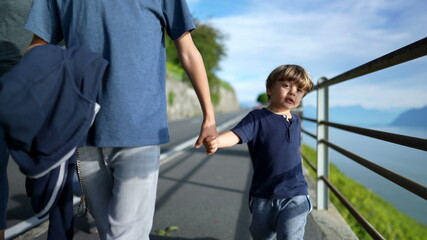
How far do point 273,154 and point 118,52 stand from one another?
1.19 metres

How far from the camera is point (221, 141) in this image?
207 centimetres

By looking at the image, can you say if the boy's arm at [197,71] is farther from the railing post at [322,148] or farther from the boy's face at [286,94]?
the railing post at [322,148]

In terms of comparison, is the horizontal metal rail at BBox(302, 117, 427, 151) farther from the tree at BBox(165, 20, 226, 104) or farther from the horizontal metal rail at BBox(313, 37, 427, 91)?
the tree at BBox(165, 20, 226, 104)

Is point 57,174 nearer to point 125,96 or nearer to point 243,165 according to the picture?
point 125,96

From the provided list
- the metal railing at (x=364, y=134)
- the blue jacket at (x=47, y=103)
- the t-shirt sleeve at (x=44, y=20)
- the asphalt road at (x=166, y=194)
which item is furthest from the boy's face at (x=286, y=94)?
the asphalt road at (x=166, y=194)

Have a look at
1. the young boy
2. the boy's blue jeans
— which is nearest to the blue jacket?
the young boy

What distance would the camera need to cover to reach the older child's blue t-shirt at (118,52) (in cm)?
153

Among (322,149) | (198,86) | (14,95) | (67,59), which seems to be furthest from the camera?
(322,149)

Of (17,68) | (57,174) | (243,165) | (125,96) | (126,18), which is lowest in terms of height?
(243,165)

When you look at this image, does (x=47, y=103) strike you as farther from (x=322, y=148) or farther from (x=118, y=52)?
(x=322, y=148)

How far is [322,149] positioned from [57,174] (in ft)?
9.63

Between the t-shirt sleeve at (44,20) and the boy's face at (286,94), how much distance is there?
1363 mm

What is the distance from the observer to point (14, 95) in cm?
120

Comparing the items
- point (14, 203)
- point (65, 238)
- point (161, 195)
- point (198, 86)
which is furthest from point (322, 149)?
point (14, 203)
